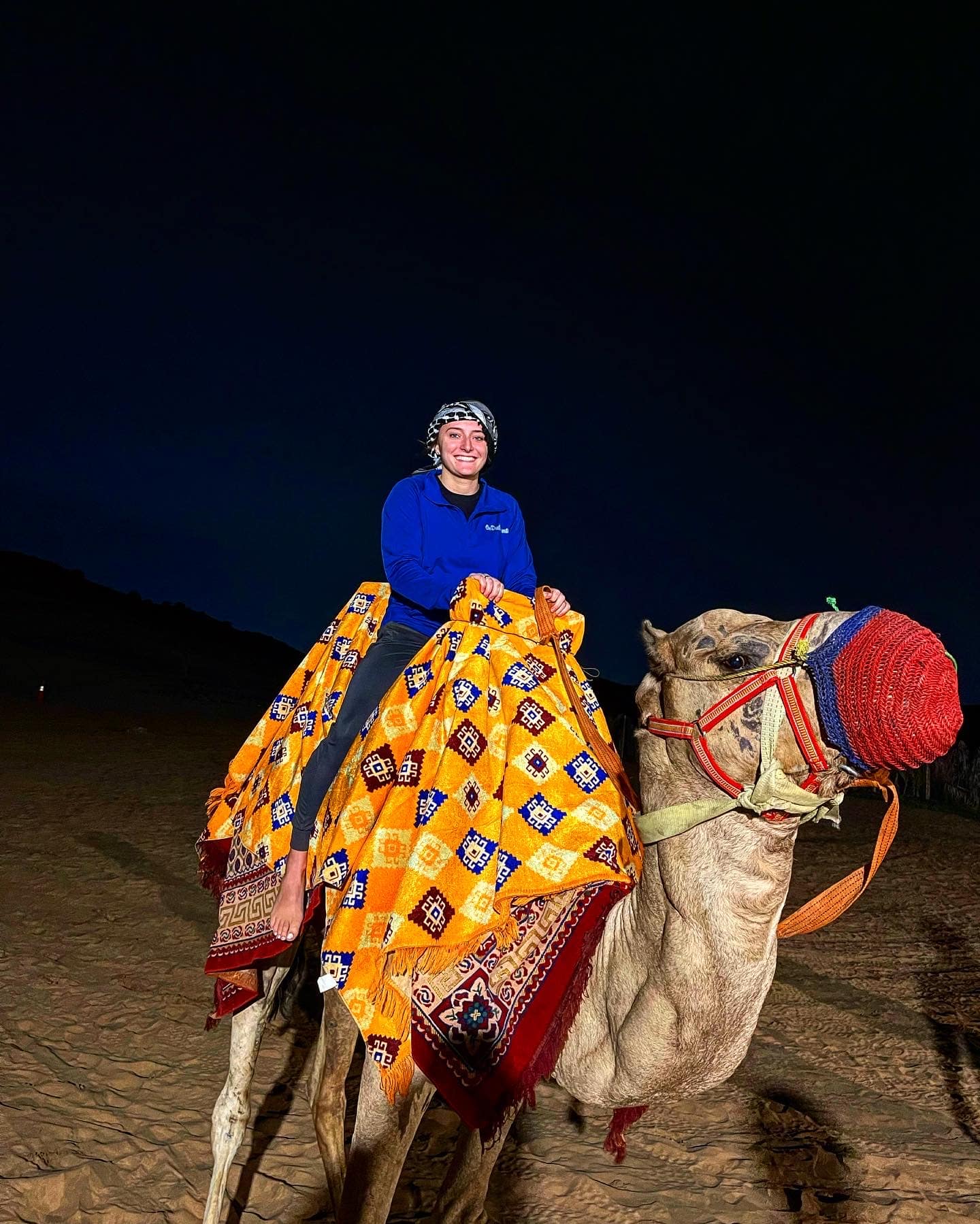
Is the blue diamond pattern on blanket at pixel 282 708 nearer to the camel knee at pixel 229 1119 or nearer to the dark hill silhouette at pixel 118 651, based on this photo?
the camel knee at pixel 229 1119

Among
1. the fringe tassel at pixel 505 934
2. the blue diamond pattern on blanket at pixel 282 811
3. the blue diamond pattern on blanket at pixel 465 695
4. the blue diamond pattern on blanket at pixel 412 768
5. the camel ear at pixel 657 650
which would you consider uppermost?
the camel ear at pixel 657 650

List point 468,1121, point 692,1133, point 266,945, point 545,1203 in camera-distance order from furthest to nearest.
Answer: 1. point 692,1133
2. point 545,1203
3. point 266,945
4. point 468,1121

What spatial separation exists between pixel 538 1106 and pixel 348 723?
271 centimetres

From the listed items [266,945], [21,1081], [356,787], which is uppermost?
[356,787]

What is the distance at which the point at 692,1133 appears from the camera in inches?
168

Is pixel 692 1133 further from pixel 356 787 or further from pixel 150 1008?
pixel 150 1008

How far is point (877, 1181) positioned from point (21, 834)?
9191 mm

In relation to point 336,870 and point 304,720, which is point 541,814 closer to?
point 336,870

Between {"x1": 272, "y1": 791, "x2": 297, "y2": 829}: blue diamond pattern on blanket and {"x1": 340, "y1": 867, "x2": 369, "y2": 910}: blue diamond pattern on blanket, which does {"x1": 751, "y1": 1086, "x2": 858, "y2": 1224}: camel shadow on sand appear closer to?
{"x1": 340, "y1": 867, "x2": 369, "y2": 910}: blue diamond pattern on blanket

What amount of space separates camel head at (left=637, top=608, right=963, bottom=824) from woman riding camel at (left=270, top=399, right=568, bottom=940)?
0.75 meters

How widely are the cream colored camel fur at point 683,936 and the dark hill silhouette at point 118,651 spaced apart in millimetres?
25066

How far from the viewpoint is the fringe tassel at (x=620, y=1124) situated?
270cm

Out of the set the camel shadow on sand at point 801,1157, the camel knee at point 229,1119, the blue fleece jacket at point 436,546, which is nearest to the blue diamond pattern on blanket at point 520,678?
the blue fleece jacket at point 436,546

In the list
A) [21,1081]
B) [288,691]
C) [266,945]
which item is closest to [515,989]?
[266,945]
